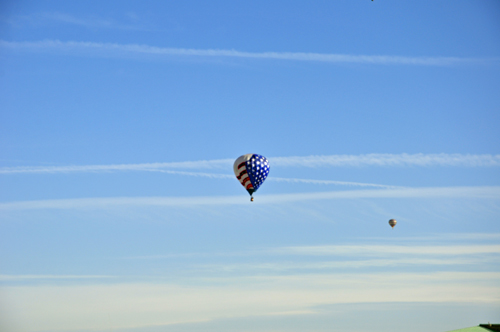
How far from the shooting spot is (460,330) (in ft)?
541

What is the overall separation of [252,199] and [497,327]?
55735 mm

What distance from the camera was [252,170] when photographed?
156 m

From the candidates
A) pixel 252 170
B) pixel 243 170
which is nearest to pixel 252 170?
pixel 252 170

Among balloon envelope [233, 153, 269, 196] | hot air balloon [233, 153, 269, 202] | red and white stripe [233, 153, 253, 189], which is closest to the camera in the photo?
hot air balloon [233, 153, 269, 202]

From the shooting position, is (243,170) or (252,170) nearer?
(252,170)

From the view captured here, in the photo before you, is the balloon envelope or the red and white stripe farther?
the red and white stripe

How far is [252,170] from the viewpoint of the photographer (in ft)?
510

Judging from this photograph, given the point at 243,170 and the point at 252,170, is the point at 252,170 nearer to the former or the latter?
the point at 252,170

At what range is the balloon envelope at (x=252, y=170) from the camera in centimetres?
15575

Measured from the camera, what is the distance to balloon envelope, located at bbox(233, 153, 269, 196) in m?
156

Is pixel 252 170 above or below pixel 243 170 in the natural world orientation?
below

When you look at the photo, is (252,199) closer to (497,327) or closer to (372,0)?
(372,0)

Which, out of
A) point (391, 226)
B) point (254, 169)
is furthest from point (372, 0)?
point (391, 226)

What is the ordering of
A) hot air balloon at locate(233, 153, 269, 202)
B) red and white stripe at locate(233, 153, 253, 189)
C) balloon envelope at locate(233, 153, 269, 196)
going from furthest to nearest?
red and white stripe at locate(233, 153, 253, 189) → balloon envelope at locate(233, 153, 269, 196) → hot air balloon at locate(233, 153, 269, 202)
